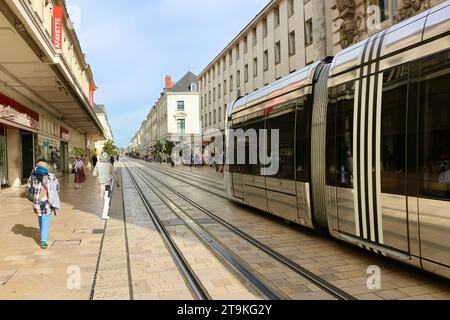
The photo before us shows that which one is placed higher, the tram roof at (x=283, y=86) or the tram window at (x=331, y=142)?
the tram roof at (x=283, y=86)

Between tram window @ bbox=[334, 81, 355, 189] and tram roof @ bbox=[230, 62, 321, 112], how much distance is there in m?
1.41

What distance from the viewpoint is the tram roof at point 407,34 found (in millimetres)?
4789

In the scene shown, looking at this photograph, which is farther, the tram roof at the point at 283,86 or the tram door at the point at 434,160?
the tram roof at the point at 283,86

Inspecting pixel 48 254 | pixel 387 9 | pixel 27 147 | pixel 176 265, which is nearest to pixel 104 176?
pixel 48 254

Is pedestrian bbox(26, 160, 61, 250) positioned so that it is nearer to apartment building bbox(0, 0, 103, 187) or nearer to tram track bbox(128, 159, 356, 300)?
apartment building bbox(0, 0, 103, 187)

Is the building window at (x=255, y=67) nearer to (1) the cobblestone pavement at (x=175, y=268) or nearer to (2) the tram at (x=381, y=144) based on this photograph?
(1) the cobblestone pavement at (x=175, y=268)

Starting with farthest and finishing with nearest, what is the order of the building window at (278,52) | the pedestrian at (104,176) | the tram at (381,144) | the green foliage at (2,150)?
the building window at (278,52)
the green foliage at (2,150)
the pedestrian at (104,176)
the tram at (381,144)

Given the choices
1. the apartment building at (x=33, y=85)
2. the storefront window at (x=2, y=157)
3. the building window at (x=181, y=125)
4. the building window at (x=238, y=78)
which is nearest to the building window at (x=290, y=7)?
the building window at (x=238, y=78)

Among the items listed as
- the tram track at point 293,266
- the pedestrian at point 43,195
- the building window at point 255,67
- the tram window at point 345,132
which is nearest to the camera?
the tram track at point 293,266

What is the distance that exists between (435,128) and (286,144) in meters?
4.21

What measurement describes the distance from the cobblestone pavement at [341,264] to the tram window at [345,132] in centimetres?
116

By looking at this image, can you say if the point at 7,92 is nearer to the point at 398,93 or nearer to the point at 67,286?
the point at 67,286

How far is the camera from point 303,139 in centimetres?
806

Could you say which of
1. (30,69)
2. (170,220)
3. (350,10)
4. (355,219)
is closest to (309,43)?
(350,10)
